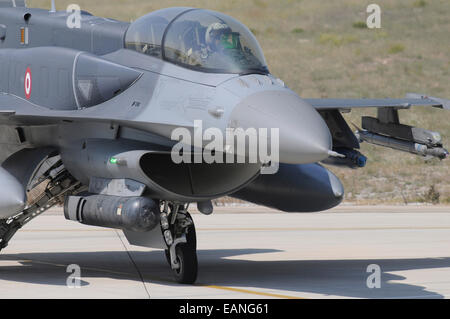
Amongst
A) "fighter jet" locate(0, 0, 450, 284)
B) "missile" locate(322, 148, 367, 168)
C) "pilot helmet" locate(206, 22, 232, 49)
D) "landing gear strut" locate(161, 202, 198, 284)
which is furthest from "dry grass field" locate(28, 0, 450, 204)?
"pilot helmet" locate(206, 22, 232, 49)

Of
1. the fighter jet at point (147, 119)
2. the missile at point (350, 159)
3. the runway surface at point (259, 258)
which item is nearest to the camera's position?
the fighter jet at point (147, 119)

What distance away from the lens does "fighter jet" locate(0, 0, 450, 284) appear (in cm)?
1131

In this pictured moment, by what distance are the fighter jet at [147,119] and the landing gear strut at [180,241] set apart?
2cm

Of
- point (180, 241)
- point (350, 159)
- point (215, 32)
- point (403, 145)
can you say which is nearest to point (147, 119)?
point (215, 32)

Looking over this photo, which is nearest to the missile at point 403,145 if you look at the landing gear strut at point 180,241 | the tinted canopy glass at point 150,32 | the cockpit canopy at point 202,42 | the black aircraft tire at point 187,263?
the cockpit canopy at point 202,42

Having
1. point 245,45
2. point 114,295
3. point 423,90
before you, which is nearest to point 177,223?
point 114,295

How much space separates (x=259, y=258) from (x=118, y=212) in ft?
19.0

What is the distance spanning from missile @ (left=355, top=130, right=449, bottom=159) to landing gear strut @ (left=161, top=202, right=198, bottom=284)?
→ 377cm

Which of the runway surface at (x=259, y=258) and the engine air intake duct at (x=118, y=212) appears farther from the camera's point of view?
the runway surface at (x=259, y=258)

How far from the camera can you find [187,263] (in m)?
12.8

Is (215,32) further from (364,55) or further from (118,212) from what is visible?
(364,55)

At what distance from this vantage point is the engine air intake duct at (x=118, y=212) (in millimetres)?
11688

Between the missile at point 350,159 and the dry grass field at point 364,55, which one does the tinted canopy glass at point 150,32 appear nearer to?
the missile at point 350,159

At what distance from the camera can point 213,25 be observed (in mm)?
11914
